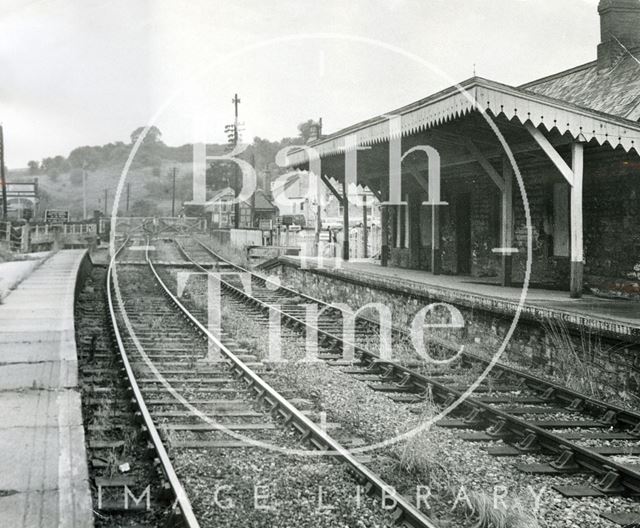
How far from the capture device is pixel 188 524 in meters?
3.82

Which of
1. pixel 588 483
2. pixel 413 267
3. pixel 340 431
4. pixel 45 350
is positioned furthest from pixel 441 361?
pixel 413 267

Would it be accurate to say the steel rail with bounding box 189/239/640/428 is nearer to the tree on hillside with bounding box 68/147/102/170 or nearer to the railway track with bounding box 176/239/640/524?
the railway track with bounding box 176/239/640/524

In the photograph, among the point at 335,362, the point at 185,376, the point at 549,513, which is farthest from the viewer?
the point at 335,362

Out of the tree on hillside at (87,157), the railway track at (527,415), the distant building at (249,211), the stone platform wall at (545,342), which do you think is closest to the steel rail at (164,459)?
the railway track at (527,415)

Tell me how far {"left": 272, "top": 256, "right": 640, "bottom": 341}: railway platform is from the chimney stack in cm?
545

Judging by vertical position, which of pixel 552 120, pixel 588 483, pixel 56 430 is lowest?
pixel 588 483

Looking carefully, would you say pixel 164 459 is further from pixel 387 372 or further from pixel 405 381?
pixel 387 372

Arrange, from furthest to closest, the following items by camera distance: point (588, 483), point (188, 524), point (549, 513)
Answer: point (588, 483)
point (549, 513)
point (188, 524)

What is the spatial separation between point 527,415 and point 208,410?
3178 mm

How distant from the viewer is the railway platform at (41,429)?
3.62 meters

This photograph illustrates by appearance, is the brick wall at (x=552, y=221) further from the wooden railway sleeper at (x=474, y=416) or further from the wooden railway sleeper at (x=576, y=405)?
the wooden railway sleeper at (x=474, y=416)

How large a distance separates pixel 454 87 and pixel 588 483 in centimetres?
590

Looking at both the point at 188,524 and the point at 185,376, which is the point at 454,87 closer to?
the point at 185,376

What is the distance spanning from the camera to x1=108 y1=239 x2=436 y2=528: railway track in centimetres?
469
